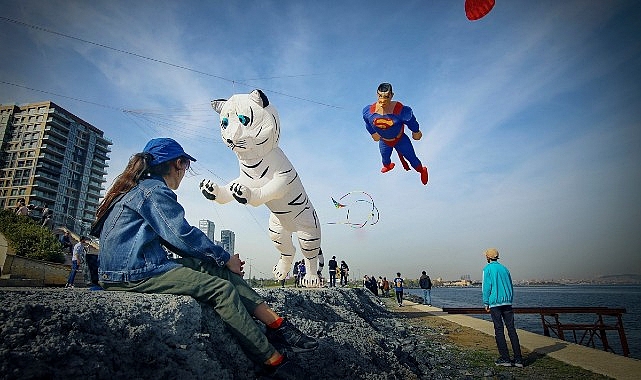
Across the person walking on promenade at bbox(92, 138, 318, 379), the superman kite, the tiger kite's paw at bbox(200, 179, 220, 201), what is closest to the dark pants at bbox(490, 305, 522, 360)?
the superman kite

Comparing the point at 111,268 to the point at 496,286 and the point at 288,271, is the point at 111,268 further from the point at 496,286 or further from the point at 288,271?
the point at 288,271

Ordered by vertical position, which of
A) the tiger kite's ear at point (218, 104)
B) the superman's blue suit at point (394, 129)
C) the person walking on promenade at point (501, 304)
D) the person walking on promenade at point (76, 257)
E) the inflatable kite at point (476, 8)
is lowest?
the person walking on promenade at point (501, 304)

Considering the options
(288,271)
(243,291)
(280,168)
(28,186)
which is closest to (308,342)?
(243,291)

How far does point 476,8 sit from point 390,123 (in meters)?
1.87

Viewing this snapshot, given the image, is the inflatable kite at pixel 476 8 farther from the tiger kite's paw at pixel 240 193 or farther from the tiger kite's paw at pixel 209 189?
the tiger kite's paw at pixel 209 189

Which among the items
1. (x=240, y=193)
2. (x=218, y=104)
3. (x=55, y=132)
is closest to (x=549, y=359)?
(x=240, y=193)

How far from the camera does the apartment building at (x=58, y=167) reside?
3772 cm

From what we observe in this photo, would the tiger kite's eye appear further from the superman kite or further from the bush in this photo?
the bush

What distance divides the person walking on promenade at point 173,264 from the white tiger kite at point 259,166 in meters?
2.70

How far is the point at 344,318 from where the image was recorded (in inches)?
187

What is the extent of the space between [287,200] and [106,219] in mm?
3644

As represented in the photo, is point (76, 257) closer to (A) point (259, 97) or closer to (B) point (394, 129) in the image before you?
(A) point (259, 97)

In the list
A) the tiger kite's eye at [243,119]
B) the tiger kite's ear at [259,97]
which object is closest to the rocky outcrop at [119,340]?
the tiger kite's eye at [243,119]

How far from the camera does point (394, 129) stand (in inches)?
211
